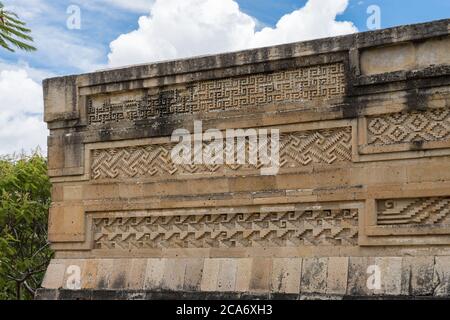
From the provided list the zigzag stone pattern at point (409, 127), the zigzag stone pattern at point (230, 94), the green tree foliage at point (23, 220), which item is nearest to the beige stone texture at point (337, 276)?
the zigzag stone pattern at point (409, 127)

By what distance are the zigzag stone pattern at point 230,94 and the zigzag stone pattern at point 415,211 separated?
108 cm

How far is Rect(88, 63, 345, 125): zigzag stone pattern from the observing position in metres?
6.21

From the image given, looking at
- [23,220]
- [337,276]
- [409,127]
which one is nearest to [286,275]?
[337,276]

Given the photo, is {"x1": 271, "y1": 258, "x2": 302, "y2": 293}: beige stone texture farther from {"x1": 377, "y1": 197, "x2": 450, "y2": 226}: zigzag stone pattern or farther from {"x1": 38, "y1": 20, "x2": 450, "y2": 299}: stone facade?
{"x1": 377, "y1": 197, "x2": 450, "y2": 226}: zigzag stone pattern

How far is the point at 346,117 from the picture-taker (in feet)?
19.8

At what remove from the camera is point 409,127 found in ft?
19.1

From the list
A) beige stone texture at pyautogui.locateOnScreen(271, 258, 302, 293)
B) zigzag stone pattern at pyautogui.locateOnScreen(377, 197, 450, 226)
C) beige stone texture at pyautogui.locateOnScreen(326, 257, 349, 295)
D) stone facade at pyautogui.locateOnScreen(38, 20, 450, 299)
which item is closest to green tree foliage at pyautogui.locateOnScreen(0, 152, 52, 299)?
stone facade at pyautogui.locateOnScreen(38, 20, 450, 299)

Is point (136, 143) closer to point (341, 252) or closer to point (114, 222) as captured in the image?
point (114, 222)

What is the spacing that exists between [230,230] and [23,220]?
8443 millimetres

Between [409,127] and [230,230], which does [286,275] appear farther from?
[409,127]
